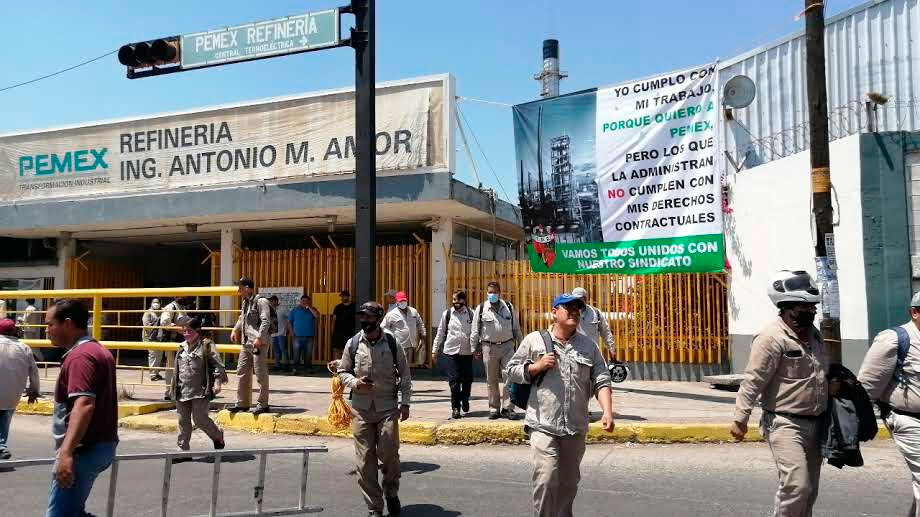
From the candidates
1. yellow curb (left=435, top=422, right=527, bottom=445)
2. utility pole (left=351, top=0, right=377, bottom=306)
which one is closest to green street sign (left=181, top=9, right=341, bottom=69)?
utility pole (left=351, top=0, right=377, bottom=306)

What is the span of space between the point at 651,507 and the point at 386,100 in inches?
356

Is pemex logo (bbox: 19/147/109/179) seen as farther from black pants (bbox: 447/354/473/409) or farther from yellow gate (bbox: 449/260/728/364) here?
black pants (bbox: 447/354/473/409)

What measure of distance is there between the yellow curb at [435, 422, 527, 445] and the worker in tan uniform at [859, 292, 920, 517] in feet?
14.7

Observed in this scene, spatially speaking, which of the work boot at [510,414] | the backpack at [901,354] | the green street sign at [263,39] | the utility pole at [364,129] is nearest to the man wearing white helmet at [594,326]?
the work boot at [510,414]

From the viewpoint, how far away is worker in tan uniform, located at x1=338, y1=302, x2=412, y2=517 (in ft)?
17.7

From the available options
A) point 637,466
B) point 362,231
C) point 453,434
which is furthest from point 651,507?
point 362,231

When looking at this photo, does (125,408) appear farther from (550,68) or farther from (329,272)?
(550,68)

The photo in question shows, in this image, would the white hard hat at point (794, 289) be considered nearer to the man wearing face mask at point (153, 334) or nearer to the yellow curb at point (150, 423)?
the yellow curb at point (150, 423)

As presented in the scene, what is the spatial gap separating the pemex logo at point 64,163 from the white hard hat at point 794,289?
45.7ft

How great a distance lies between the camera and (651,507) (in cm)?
565

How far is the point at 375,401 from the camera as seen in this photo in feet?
18.2

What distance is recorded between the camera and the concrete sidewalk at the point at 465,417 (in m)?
8.27

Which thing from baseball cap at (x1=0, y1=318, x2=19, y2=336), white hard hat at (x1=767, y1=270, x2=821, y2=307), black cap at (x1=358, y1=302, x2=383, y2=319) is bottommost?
baseball cap at (x1=0, y1=318, x2=19, y2=336)

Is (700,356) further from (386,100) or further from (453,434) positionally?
(386,100)
